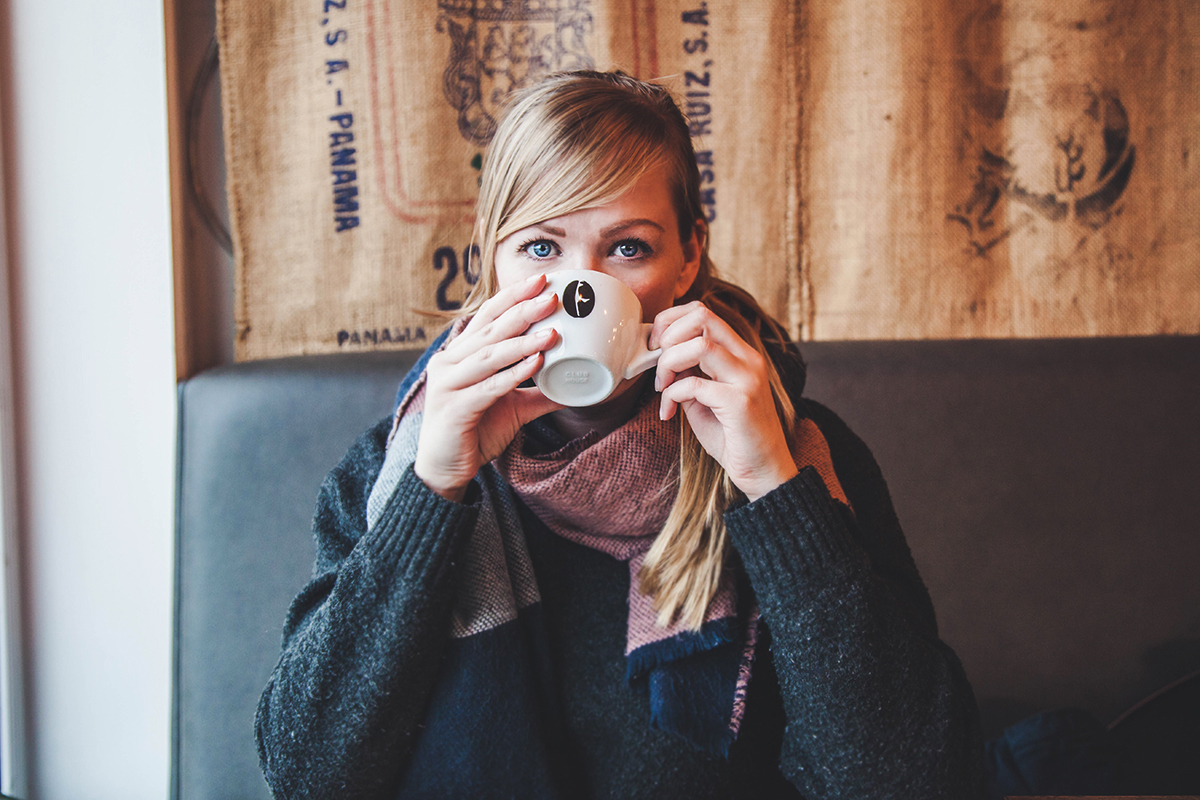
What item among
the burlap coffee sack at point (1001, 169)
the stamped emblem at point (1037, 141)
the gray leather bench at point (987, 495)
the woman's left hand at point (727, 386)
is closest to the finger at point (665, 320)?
the woman's left hand at point (727, 386)

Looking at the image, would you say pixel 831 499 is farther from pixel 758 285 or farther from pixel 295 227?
pixel 295 227

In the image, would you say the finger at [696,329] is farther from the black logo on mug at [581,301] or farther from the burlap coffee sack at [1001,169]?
the burlap coffee sack at [1001,169]

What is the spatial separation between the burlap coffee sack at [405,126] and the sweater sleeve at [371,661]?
68 cm

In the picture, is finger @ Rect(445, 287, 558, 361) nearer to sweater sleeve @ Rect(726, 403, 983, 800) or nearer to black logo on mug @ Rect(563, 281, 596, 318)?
black logo on mug @ Rect(563, 281, 596, 318)

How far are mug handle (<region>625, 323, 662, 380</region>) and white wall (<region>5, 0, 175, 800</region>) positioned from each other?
3.28ft

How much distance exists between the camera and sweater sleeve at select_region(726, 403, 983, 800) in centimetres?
67

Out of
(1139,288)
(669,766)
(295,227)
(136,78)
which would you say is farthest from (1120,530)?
(136,78)

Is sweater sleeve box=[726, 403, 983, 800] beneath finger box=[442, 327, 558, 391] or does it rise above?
beneath

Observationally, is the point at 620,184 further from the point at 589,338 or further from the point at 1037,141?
the point at 1037,141

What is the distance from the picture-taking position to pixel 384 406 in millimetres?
1168

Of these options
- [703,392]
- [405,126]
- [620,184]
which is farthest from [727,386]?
[405,126]

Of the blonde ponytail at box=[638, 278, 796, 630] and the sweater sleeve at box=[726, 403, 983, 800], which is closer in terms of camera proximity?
the sweater sleeve at box=[726, 403, 983, 800]

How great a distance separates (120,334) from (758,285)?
1.17 meters

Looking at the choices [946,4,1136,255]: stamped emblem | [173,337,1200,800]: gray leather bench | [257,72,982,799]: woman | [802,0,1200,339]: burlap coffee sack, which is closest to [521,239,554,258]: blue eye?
[257,72,982,799]: woman
